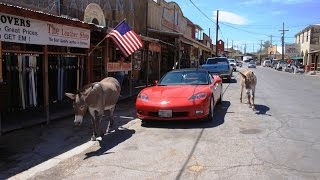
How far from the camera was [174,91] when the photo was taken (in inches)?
442

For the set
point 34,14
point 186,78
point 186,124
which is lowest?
point 186,124

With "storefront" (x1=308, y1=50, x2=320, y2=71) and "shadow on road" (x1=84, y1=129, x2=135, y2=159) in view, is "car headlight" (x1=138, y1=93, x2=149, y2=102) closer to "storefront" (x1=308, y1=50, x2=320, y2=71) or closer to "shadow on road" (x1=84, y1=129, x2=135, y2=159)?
"shadow on road" (x1=84, y1=129, x2=135, y2=159)

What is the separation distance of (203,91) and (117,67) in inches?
227

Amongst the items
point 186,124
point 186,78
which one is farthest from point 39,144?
point 186,78

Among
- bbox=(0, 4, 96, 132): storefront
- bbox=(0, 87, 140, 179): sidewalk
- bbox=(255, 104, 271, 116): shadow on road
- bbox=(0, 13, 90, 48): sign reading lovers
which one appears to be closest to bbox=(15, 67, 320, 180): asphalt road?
bbox=(0, 87, 140, 179): sidewalk

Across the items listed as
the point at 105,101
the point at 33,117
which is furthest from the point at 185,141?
the point at 33,117

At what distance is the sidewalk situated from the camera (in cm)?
727

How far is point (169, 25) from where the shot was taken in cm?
3541

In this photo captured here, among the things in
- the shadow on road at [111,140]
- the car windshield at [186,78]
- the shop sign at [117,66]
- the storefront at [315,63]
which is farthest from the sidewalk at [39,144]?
the storefront at [315,63]

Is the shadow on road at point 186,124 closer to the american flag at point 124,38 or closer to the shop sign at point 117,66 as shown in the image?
the american flag at point 124,38

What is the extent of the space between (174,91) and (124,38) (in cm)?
418

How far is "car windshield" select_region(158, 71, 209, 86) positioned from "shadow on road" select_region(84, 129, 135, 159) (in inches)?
106

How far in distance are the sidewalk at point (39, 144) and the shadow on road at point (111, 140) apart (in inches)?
12.5

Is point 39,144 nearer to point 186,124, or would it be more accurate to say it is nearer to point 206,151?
point 206,151
